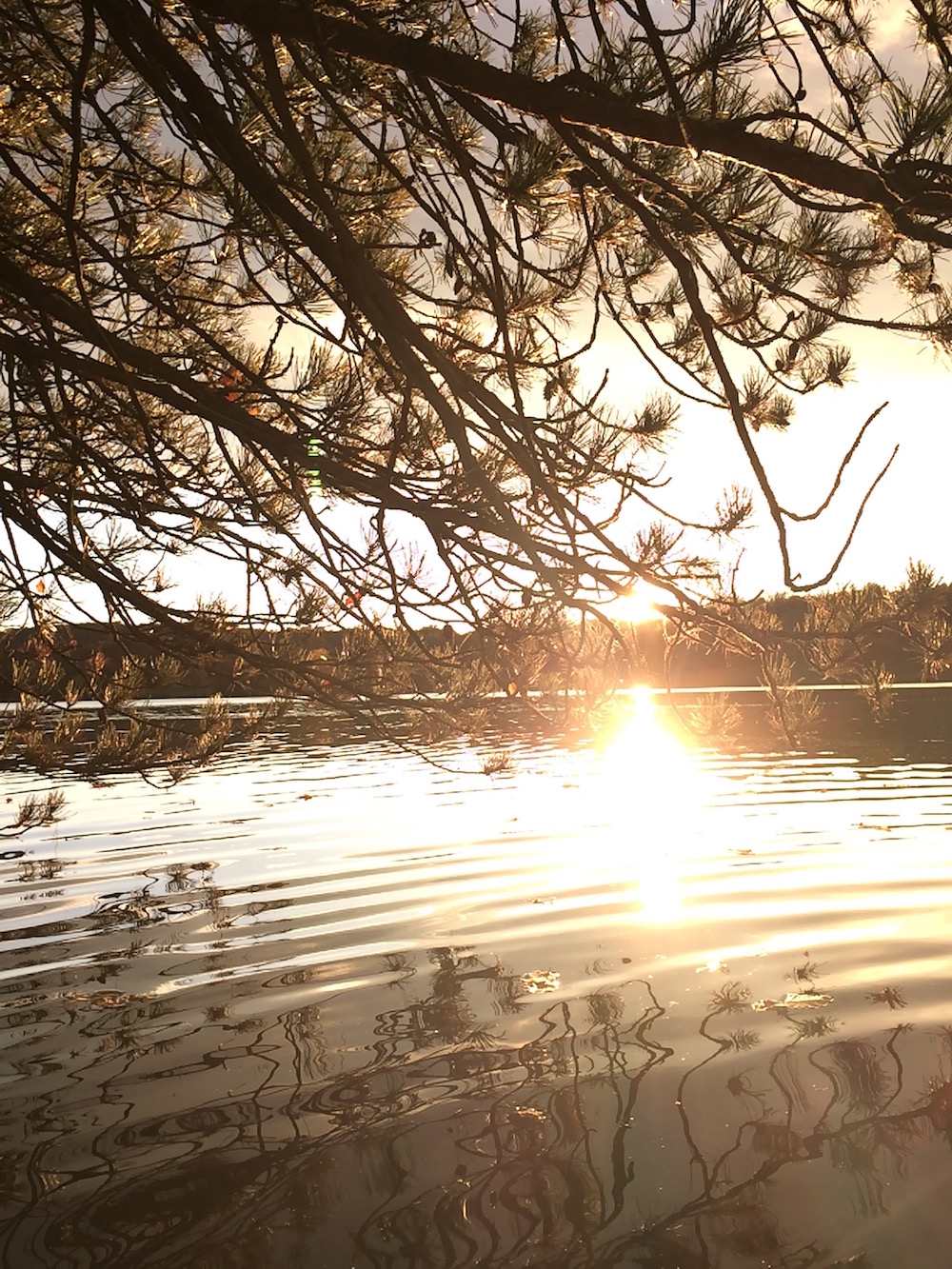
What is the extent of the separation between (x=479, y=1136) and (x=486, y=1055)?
632 millimetres

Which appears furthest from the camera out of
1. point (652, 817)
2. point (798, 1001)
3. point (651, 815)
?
point (651, 815)

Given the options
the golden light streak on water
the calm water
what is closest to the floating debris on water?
the calm water

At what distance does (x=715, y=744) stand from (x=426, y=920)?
7.04ft

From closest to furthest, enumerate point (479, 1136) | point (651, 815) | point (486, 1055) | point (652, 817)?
point (479, 1136)
point (486, 1055)
point (652, 817)
point (651, 815)

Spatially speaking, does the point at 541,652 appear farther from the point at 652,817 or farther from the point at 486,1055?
the point at 652,817

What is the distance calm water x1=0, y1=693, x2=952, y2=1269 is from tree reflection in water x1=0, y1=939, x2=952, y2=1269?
0.01 meters

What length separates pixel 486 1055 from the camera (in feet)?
12.0

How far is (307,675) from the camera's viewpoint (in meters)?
4.65

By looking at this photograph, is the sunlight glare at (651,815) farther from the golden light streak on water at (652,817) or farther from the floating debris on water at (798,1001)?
the floating debris on water at (798,1001)

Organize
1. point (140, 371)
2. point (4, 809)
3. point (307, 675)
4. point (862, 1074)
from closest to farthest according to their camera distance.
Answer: point (862, 1074)
point (140, 371)
point (307, 675)
point (4, 809)

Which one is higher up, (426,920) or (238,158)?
(238,158)

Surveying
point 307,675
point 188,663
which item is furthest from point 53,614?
point 307,675

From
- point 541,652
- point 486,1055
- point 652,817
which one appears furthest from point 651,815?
point 486,1055

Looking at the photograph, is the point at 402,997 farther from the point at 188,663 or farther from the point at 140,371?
the point at 140,371
